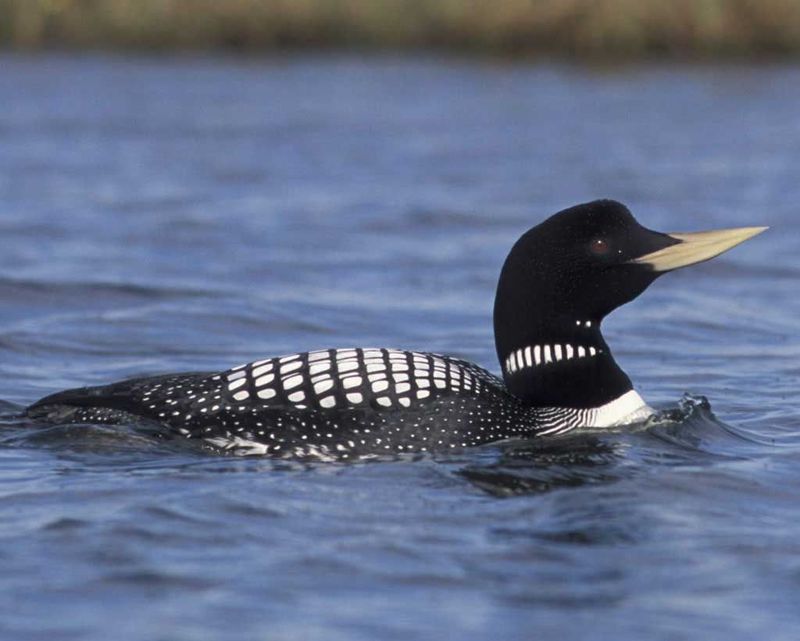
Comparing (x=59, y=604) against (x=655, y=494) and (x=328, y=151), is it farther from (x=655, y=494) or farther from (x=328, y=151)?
(x=328, y=151)

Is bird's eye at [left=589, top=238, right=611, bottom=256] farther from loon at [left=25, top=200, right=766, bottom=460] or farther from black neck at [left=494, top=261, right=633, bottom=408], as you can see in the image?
black neck at [left=494, top=261, right=633, bottom=408]

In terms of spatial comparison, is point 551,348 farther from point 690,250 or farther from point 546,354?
point 690,250

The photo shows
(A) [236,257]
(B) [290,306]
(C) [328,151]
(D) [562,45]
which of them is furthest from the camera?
(D) [562,45]

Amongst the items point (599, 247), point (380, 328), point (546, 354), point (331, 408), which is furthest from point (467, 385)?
point (380, 328)

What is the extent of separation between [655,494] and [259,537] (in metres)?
1.16

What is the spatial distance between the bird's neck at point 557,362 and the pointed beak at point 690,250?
0.83ft

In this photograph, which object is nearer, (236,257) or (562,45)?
(236,257)

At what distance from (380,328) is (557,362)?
255 centimetres

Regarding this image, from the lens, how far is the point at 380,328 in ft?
26.1

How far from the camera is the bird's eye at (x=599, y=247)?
543cm

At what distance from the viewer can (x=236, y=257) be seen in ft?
32.0

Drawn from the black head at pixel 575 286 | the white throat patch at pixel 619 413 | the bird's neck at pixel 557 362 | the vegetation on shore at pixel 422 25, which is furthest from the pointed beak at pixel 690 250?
the vegetation on shore at pixel 422 25

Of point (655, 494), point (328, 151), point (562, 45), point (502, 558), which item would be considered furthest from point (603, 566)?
point (562, 45)

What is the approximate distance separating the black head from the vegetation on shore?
13073 mm
